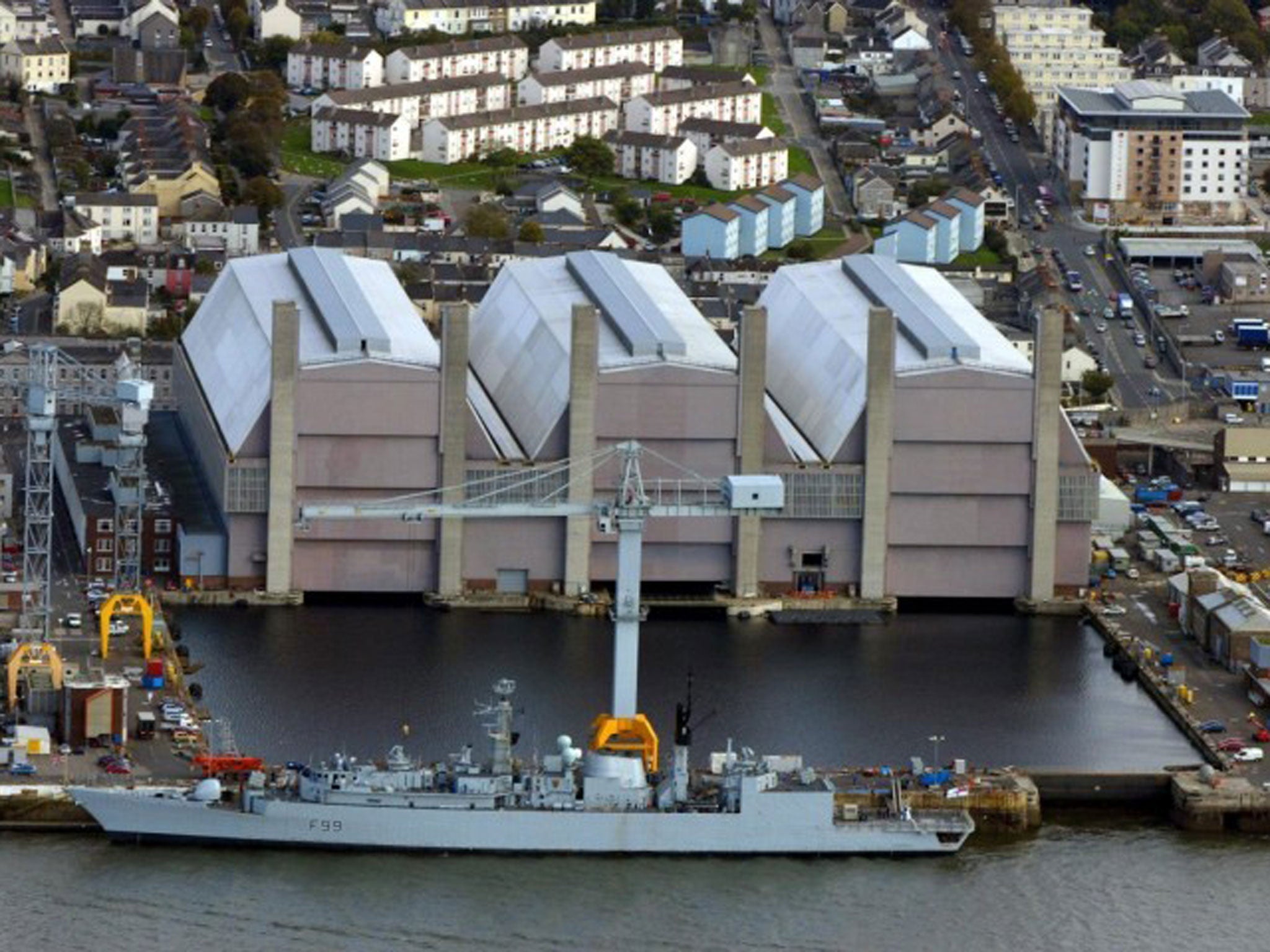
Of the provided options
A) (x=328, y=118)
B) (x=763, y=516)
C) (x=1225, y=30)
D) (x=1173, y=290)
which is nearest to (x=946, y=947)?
(x=763, y=516)

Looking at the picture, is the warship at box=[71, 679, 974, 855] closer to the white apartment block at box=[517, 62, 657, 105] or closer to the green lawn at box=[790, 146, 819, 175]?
→ the green lawn at box=[790, 146, 819, 175]

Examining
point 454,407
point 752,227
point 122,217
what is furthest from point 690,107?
point 454,407

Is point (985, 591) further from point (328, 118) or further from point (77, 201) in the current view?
point (328, 118)

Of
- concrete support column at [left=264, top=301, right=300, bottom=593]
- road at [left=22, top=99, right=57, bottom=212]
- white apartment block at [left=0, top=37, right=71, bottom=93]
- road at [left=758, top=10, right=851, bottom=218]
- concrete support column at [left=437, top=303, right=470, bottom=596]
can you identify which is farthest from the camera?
white apartment block at [left=0, top=37, right=71, bottom=93]

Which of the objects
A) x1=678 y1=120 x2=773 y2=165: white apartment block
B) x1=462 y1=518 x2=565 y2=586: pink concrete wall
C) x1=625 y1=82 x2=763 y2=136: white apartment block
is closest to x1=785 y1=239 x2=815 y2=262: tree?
x1=678 y1=120 x2=773 y2=165: white apartment block

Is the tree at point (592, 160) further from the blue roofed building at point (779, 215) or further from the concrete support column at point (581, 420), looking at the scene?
the concrete support column at point (581, 420)

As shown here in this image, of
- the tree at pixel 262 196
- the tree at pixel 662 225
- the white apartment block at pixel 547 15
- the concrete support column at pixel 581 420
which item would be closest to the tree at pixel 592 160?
the tree at pixel 662 225

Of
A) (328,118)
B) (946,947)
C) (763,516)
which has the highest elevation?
(328,118)
